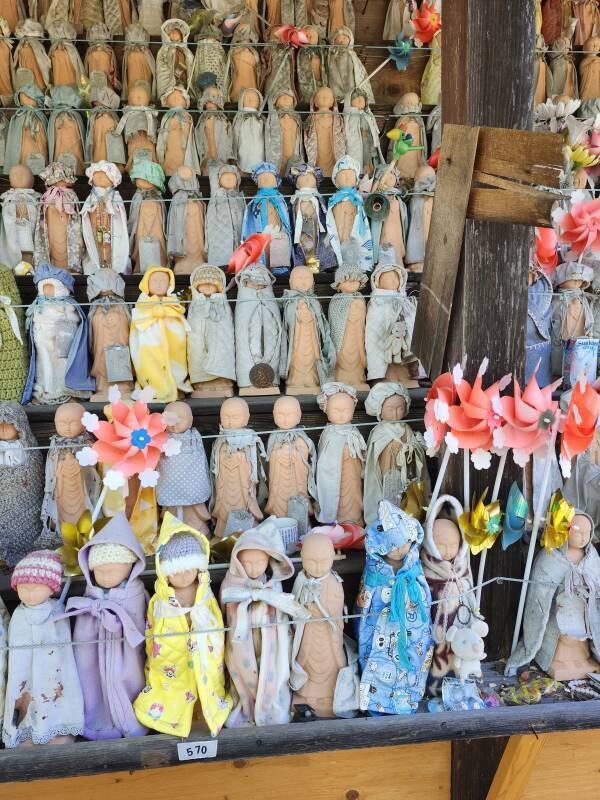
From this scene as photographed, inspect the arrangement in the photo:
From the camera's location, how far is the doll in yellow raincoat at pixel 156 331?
12.0 feet

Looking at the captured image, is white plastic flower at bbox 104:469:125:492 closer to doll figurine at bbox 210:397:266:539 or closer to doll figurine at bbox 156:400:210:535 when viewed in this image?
doll figurine at bbox 156:400:210:535

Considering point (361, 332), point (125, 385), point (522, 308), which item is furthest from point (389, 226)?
point (522, 308)

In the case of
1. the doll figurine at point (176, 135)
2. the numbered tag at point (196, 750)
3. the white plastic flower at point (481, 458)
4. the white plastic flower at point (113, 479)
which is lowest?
the numbered tag at point (196, 750)

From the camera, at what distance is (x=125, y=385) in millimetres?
3730

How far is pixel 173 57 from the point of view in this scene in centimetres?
541

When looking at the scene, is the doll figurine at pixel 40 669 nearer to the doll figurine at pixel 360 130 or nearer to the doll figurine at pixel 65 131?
the doll figurine at pixel 65 131

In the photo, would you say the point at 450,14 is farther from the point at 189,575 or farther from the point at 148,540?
the point at 148,540

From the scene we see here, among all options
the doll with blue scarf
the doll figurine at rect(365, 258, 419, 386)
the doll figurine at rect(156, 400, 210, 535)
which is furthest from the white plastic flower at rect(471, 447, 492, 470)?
the doll figurine at rect(365, 258, 419, 386)

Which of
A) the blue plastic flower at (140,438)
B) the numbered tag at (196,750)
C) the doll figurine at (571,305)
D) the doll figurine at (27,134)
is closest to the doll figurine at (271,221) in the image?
the doll figurine at (27,134)

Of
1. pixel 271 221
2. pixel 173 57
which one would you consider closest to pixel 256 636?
pixel 271 221

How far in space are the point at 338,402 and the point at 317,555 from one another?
1.04m

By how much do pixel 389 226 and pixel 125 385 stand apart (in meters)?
2.09

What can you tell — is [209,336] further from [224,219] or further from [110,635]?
[110,635]

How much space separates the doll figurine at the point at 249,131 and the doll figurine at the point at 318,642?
347cm
